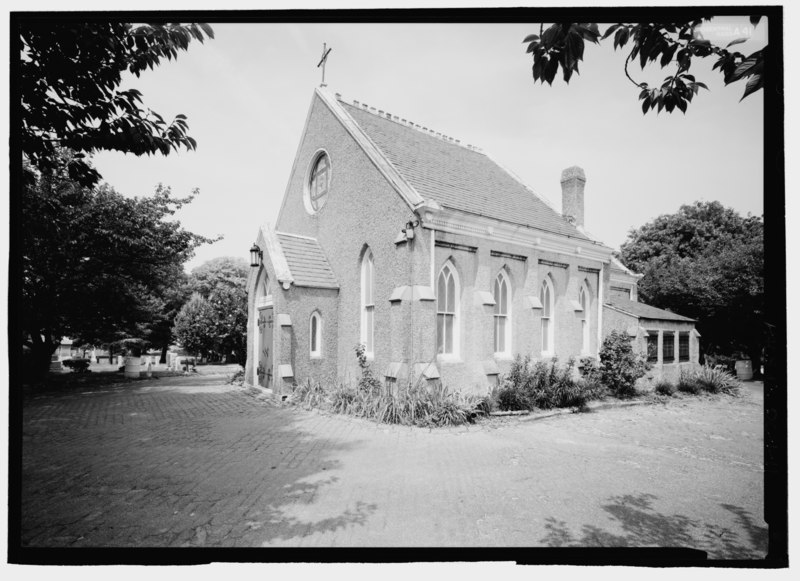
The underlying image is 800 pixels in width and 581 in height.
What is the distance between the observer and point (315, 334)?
44.0ft

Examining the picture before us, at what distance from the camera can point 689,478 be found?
234 inches

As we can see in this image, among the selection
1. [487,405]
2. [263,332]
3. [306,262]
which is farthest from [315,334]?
[487,405]

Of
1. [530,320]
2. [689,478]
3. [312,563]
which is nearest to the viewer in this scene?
[312,563]

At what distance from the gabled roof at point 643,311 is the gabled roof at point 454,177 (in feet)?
10.2

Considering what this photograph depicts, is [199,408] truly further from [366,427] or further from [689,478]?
[689,478]

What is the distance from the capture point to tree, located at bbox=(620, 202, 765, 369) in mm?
6016

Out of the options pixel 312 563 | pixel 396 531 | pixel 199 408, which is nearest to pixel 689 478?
pixel 396 531

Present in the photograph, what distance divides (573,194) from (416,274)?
1081cm

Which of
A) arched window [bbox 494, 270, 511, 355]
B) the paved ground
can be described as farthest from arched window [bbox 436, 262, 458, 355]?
the paved ground

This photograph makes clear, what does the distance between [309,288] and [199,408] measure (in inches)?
181

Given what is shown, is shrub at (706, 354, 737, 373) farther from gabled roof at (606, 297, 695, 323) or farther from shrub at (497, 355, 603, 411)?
shrub at (497, 355, 603, 411)

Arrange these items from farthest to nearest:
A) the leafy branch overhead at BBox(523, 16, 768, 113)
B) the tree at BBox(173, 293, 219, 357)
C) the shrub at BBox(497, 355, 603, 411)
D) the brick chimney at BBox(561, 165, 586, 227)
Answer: the tree at BBox(173, 293, 219, 357)
the brick chimney at BBox(561, 165, 586, 227)
the shrub at BBox(497, 355, 603, 411)
the leafy branch overhead at BBox(523, 16, 768, 113)

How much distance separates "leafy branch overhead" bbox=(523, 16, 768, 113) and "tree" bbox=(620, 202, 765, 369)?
1.40 meters

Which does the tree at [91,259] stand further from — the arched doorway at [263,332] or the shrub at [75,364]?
the shrub at [75,364]
